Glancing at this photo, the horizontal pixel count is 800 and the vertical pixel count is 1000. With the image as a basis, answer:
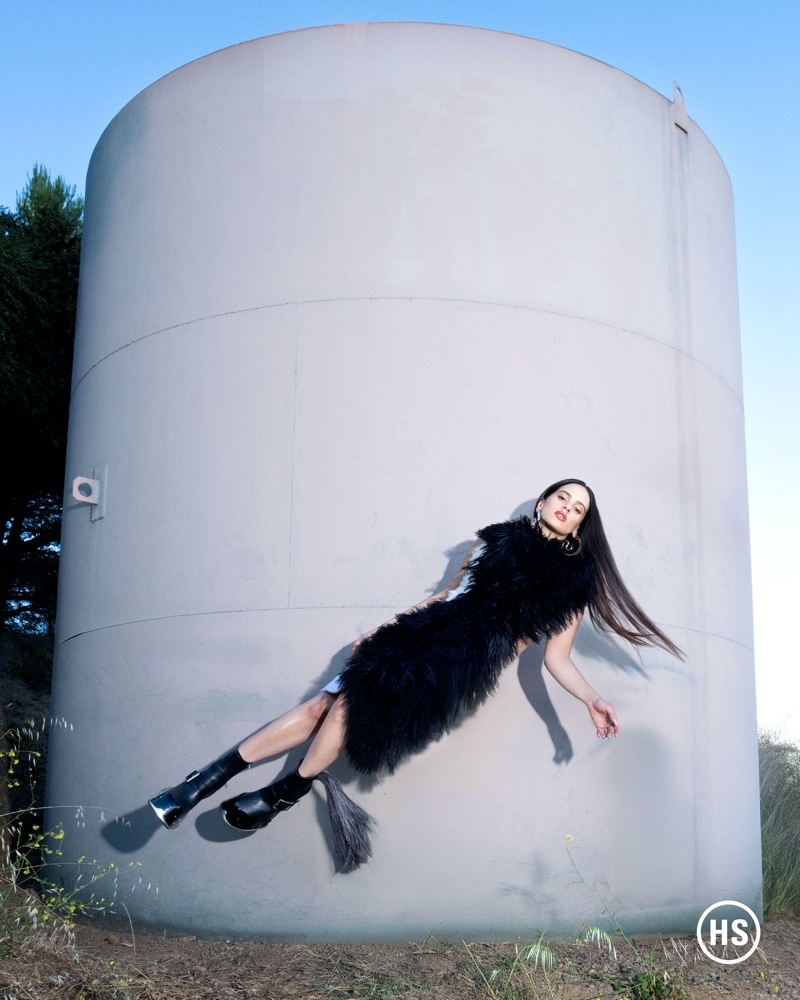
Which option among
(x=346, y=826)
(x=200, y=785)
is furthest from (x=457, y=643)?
(x=200, y=785)

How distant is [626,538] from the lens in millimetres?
5098

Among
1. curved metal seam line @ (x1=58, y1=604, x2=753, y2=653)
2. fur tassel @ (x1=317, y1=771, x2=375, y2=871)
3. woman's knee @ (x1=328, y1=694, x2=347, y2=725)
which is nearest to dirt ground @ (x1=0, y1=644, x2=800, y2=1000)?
fur tassel @ (x1=317, y1=771, x2=375, y2=871)

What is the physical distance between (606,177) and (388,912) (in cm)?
363

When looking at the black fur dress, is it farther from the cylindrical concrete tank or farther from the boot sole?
the boot sole

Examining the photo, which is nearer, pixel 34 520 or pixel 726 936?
pixel 726 936

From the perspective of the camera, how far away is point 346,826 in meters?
4.38

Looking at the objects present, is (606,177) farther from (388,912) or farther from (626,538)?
(388,912)

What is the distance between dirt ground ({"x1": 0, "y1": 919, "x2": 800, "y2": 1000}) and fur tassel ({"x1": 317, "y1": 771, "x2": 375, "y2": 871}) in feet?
1.21

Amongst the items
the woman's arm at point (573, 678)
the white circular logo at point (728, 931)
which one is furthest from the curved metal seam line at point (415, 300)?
the white circular logo at point (728, 931)

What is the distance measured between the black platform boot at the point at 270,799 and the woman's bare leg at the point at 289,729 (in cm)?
13

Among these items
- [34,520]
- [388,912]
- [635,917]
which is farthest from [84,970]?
[34,520]

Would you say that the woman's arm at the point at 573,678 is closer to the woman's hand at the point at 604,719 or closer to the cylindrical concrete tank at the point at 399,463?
the woman's hand at the point at 604,719

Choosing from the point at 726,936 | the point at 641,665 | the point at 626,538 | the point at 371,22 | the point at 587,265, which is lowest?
the point at 726,936

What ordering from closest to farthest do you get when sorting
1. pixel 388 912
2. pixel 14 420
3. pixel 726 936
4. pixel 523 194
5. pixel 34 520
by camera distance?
1. pixel 388 912
2. pixel 726 936
3. pixel 523 194
4. pixel 14 420
5. pixel 34 520
